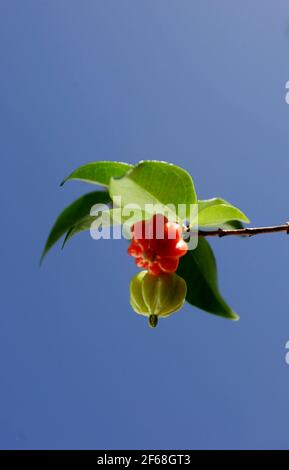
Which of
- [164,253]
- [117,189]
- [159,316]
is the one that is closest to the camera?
[117,189]

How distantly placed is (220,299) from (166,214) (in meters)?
0.29

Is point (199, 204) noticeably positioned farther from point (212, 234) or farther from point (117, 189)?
point (117, 189)

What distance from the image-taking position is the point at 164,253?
4.72 ft

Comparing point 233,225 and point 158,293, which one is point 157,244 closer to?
point 158,293

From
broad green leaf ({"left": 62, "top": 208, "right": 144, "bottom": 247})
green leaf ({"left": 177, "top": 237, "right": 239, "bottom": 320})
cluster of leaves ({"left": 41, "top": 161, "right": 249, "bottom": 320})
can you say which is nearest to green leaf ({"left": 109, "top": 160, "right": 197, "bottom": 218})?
cluster of leaves ({"left": 41, "top": 161, "right": 249, "bottom": 320})

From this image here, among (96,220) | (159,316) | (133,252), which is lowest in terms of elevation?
(159,316)

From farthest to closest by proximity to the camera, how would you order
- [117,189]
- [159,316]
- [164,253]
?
[159,316] < [164,253] < [117,189]

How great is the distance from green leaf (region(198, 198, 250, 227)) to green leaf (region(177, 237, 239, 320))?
73 mm

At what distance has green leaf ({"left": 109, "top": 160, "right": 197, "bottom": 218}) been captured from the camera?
4.13ft

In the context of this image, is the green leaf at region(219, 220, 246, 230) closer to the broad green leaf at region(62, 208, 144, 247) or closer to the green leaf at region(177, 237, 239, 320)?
the green leaf at region(177, 237, 239, 320)

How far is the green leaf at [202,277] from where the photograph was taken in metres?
1.52

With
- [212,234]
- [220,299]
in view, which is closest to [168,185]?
[212,234]

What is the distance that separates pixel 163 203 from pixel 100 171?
0.19 metres

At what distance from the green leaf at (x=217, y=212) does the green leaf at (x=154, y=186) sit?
0.04 meters
